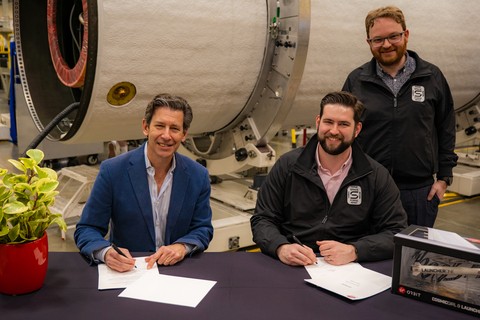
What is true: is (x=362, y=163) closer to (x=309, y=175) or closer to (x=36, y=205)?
(x=309, y=175)

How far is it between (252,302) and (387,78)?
1381 millimetres

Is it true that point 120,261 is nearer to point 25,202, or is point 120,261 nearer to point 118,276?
point 118,276

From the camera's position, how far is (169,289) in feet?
4.51

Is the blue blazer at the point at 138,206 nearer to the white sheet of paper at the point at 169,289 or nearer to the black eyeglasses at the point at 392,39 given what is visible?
the white sheet of paper at the point at 169,289

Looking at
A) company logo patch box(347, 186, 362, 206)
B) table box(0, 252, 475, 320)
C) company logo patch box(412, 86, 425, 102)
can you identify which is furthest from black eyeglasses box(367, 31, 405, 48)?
table box(0, 252, 475, 320)

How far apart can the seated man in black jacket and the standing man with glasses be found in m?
0.41

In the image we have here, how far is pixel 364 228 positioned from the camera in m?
1.88

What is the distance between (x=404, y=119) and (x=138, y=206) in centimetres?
123

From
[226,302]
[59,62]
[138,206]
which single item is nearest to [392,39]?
[138,206]

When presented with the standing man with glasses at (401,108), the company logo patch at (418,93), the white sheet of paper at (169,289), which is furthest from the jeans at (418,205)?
the white sheet of paper at (169,289)

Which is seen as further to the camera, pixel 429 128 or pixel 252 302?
pixel 429 128

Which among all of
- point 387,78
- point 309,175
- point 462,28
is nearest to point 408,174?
point 387,78

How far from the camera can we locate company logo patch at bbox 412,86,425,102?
7.37 feet

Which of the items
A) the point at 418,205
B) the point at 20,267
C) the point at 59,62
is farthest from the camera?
the point at 59,62
